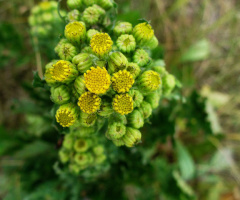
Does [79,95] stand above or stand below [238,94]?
above

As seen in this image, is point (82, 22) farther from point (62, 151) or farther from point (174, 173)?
point (174, 173)

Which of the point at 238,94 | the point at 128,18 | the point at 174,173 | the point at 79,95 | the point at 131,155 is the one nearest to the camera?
the point at 79,95

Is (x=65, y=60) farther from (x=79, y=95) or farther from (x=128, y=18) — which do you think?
(x=128, y=18)

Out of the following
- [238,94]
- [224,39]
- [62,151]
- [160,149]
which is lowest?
[160,149]

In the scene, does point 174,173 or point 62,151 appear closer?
point 62,151

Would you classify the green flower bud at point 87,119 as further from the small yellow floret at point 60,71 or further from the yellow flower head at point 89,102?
the small yellow floret at point 60,71

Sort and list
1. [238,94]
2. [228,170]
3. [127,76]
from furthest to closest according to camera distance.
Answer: [228,170]
[238,94]
[127,76]

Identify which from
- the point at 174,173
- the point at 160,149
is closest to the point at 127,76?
the point at 174,173
